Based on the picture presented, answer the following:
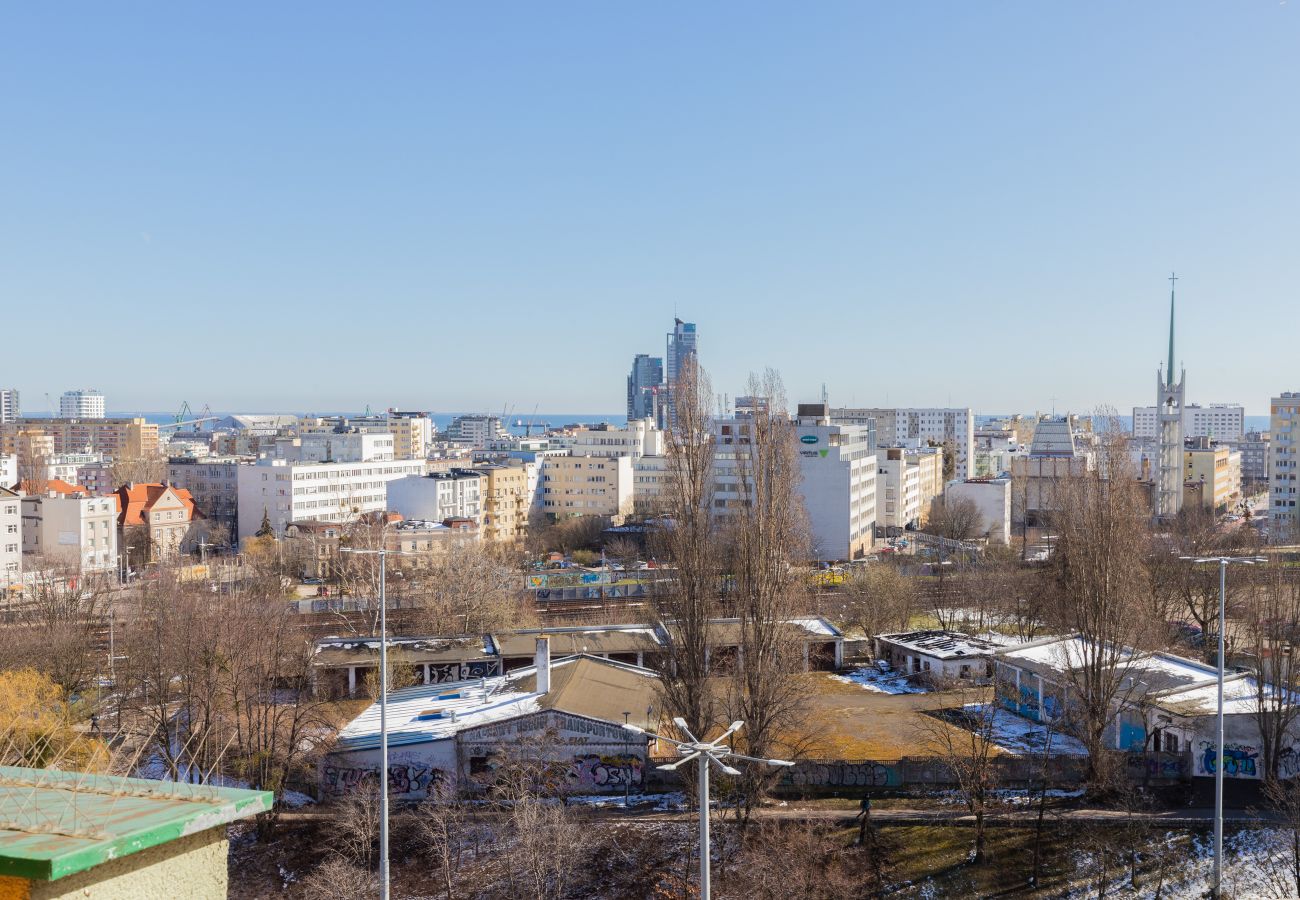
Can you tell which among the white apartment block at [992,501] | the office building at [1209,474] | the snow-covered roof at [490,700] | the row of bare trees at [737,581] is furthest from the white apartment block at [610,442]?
the row of bare trees at [737,581]

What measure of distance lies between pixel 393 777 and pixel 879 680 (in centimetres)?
1819

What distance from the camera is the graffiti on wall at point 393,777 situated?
79.1ft

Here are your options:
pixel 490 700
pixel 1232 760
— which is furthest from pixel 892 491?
pixel 490 700

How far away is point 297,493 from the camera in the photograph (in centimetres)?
8019

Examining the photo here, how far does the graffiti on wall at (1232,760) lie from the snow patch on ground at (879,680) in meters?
10.6

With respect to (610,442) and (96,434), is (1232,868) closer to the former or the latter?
(610,442)

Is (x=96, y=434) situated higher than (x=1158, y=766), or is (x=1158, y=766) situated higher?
→ (x=96, y=434)

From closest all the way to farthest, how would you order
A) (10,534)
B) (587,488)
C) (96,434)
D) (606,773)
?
1. (606,773)
2. (10,534)
3. (587,488)
4. (96,434)

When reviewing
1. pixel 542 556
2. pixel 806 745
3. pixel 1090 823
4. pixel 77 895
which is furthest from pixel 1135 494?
pixel 542 556

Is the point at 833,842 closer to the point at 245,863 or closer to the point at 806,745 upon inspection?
the point at 806,745

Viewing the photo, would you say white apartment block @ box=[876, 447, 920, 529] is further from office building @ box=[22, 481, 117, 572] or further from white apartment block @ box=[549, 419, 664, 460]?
office building @ box=[22, 481, 117, 572]

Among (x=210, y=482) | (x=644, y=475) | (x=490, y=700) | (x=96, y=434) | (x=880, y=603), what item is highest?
(x=96, y=434)

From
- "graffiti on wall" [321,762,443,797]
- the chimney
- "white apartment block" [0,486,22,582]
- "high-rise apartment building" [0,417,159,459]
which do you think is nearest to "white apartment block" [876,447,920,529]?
"white apartment block" [0,486,22,582]

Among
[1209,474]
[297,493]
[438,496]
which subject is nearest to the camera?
[297,493]
